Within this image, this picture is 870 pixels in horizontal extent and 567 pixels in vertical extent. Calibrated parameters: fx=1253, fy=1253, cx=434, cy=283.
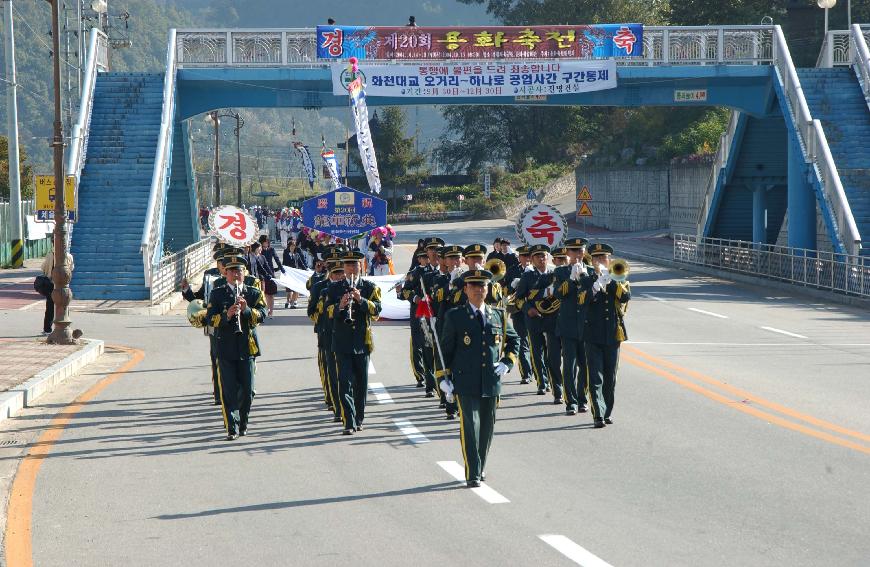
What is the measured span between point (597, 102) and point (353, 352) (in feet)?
88.3

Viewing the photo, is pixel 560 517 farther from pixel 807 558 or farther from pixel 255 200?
pixel 255 200

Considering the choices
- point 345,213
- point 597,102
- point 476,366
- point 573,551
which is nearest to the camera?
point 573,551

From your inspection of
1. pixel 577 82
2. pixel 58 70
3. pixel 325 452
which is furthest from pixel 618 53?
pixel 325 452

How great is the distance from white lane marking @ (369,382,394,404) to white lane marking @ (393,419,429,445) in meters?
1.44

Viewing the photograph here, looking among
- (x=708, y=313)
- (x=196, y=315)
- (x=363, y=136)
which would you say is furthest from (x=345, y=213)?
(x=196, y=315)

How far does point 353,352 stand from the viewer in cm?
1271

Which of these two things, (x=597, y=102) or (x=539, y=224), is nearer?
(x=539, y=224)

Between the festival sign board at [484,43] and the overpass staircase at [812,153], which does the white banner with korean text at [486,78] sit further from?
the overpass staircase at [812,153]

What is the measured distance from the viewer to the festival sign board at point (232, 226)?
62.9 feet

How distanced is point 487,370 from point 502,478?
946 mm

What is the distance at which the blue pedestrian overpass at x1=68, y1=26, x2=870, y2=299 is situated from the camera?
→ 3281cm

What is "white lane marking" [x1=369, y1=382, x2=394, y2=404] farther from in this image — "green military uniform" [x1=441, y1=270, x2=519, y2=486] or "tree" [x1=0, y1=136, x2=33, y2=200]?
"tree" [x1=0, y1=136, x2=33, y2=200]

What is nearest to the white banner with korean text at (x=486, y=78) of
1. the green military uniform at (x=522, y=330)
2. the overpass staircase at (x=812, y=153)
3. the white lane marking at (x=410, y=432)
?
the overpass staircase at (x=812, y=153)

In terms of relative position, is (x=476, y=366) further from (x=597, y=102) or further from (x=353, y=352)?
(x=597, y=102)
